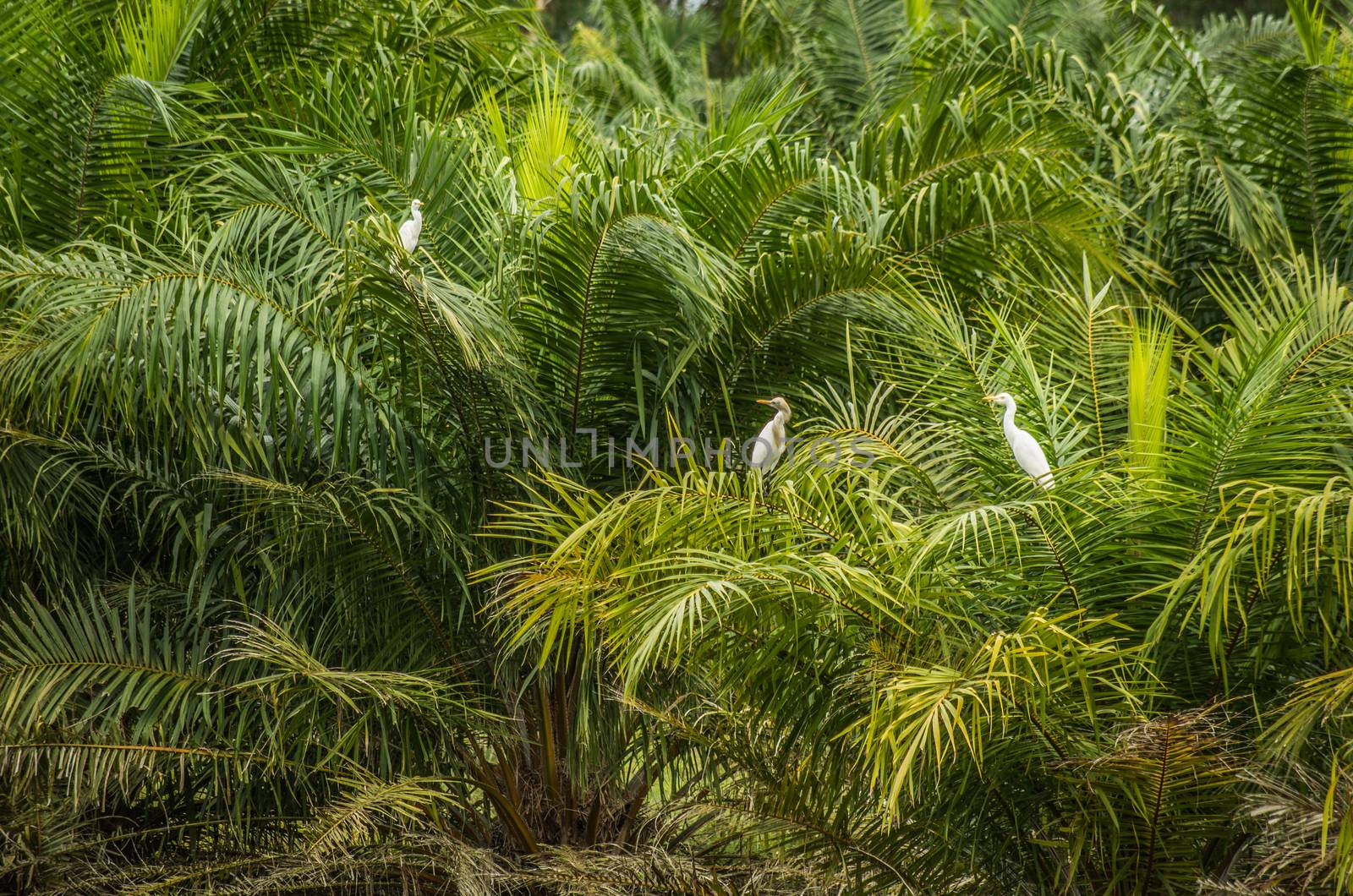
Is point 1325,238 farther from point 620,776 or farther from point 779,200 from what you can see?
point 620,776

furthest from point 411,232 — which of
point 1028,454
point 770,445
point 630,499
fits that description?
point 1028,454

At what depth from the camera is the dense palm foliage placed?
10.7 feet

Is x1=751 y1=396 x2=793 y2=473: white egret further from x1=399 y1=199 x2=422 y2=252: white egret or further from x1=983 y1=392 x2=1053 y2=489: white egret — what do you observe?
x1=399 y1=199 x2=422 y2=252: white egret

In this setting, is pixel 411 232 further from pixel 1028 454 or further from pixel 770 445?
pixel 1028 454

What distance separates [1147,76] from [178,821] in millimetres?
6869

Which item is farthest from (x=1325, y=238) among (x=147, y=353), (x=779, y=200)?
(x=147, y=353)

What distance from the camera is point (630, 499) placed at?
3.39m

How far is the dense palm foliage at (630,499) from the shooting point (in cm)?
327

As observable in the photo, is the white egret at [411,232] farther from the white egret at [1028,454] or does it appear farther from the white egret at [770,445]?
the white egret at [1028,454]

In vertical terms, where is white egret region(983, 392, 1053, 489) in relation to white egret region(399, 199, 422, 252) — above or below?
below

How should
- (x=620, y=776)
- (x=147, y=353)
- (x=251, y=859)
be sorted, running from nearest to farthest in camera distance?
(x=147, y=353) < (x=251, y=859) < (x=620, y=776)

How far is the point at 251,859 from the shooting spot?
4395 mm

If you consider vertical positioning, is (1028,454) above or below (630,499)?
below

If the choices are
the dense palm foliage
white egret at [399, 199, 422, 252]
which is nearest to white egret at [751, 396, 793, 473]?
the dense palm foliage
